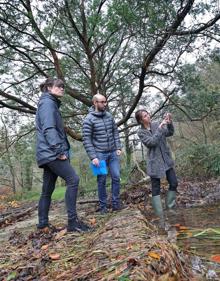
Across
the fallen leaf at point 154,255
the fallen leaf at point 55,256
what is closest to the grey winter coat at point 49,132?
the fallen leaf at point 55,256

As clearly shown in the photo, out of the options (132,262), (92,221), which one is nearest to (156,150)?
(92,221)

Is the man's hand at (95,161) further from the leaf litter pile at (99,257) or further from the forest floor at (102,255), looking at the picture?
the leaf litter pile at (99,257)

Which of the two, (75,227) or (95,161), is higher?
(95,161)

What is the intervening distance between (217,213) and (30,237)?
8.65 feet

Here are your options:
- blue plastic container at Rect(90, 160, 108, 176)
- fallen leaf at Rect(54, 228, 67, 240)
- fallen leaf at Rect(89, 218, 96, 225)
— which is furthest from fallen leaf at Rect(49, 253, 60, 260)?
blue plastic container at Rect(90, 160, 108, 176)

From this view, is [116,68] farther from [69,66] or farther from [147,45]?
[147,45]

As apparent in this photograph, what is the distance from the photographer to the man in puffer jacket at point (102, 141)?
5.06 m

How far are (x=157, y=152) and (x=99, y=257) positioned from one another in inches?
113

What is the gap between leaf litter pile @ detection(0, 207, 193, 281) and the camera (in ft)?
6.70

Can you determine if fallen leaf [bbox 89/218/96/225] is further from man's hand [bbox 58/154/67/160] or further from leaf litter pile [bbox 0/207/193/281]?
man's hand [bbox 58/154/67/160]

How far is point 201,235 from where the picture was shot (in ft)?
11.5

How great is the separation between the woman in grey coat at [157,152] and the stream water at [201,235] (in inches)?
16.4

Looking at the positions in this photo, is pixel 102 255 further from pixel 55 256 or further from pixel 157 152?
pixel 157 152

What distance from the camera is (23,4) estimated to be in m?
7.87
